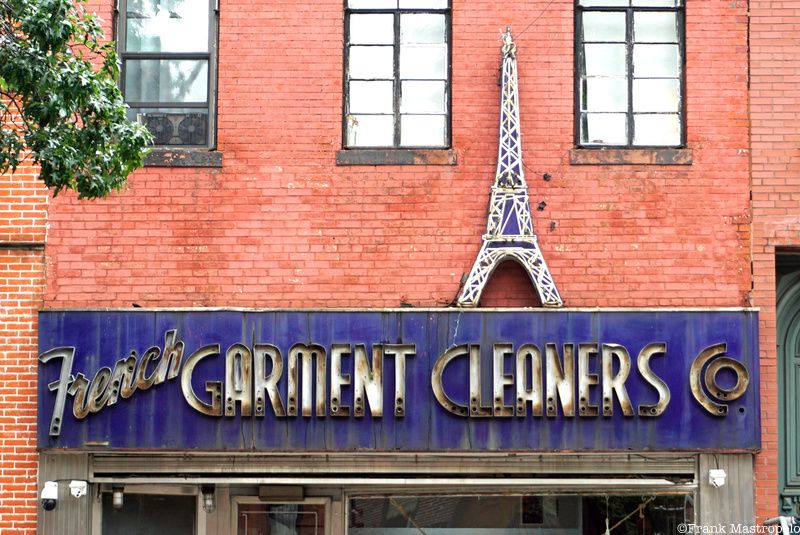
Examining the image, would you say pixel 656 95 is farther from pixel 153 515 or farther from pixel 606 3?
pixel 153 515

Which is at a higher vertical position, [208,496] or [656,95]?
[656,95]

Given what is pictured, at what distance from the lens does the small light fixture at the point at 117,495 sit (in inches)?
446

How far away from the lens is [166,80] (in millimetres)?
11773

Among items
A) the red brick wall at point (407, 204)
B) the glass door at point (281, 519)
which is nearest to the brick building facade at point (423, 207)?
the red brick wall at point (407, 204)

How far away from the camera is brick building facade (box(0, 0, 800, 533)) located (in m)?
11.4

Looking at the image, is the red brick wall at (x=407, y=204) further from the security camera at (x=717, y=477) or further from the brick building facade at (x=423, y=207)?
the security camera at (x=717, y=477)

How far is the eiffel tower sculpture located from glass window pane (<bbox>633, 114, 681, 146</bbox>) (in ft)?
4.00

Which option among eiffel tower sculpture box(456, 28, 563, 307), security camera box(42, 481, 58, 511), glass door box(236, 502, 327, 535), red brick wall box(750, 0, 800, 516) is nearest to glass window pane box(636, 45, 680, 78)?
red brick wall box(750, 0, 800, 516)

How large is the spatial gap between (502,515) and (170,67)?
218 inches

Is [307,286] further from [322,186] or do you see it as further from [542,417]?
[542,417]

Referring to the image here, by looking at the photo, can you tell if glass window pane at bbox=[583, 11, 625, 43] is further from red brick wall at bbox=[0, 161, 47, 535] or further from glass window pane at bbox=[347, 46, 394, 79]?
red brick wall at bbox=[0, 161, 47, 535]

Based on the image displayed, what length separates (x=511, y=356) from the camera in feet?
36.1

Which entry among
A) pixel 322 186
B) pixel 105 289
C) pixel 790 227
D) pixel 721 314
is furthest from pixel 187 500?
pixel 790 227

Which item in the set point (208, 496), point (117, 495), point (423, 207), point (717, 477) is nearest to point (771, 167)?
point (717, 477)
